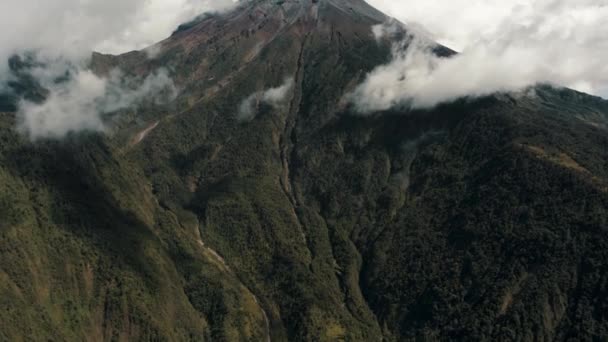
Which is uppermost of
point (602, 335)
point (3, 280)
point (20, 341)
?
point (3, 280)

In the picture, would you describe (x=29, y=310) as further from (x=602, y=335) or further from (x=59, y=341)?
(x=602, y=335)

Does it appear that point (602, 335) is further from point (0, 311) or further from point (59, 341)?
point (0, 311)

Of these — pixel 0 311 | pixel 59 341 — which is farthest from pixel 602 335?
pixel 0 311

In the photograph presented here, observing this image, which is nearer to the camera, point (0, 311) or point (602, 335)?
point (0, 311)

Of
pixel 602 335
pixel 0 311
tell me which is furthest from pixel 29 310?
pixel 602 335

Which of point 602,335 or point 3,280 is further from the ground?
point 3,280

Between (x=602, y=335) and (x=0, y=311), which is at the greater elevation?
(x=0, y=311)

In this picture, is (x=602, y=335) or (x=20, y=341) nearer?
(x=20, y=341)
